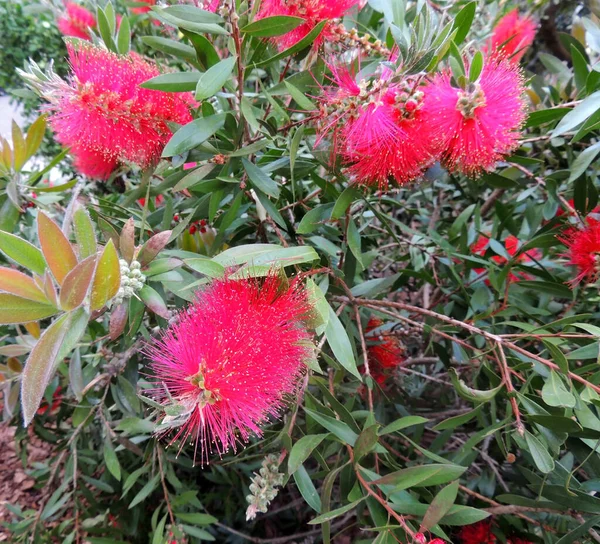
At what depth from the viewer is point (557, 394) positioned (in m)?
0.69

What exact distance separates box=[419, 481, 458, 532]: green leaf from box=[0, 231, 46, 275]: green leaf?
0.68 meters

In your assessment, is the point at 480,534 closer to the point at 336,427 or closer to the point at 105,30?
the point at 336,427

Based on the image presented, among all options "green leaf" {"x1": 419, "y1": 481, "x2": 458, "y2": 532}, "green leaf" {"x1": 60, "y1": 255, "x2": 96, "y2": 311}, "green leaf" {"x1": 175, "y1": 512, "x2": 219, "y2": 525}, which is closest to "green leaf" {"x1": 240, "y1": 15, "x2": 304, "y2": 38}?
"green leaf" {"x1": 60, "y1": 255, "x2": 96, "y2": 311}

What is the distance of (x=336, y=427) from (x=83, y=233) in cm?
55

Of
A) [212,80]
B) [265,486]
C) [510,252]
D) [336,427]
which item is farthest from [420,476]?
[510,252]

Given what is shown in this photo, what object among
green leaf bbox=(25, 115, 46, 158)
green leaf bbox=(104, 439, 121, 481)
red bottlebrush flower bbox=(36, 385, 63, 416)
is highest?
green leaf bbox=(25, 115, 46, 158)

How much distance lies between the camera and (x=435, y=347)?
1.25 metres

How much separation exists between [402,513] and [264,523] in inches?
39.6

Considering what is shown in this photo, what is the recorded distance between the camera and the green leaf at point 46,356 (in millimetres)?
505

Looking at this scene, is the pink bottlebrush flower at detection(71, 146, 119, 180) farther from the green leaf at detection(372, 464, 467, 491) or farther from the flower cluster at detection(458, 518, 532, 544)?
the flower cluster at detection(458, 518, 532, 544)

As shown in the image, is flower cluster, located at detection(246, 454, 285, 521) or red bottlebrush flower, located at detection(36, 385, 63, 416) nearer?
flower cluster, located at detection(246, 454, 285, 521)

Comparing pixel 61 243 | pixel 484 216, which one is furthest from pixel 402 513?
pixel 484 216

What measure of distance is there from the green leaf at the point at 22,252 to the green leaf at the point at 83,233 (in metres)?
0.05

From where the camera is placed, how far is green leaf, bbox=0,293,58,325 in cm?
54
